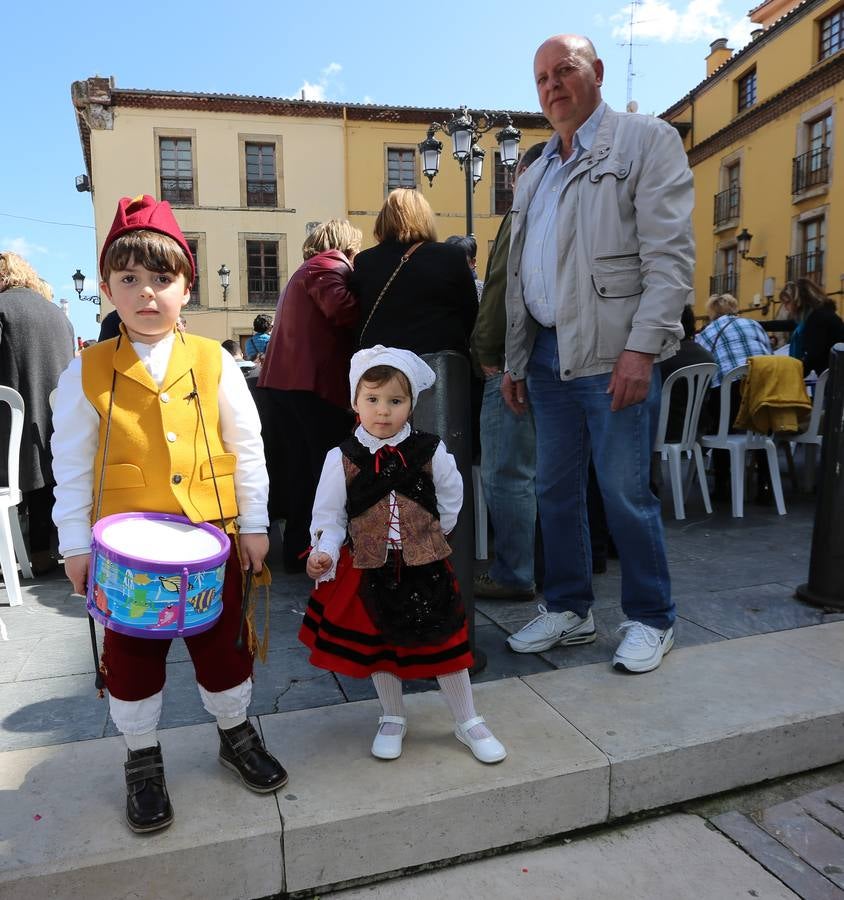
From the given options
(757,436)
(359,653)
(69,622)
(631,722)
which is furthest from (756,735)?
(757,436)

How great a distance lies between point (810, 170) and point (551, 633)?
21.0 m

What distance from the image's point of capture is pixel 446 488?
207 cm

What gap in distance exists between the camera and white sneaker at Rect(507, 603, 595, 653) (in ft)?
9.02

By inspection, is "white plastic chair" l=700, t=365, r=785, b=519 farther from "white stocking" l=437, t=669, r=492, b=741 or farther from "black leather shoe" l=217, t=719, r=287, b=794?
"black leather shoe" l=217, t=719, r=287, b=794

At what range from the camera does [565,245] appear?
98.9 inches

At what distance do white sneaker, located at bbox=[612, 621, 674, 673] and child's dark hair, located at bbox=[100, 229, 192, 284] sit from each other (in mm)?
1893

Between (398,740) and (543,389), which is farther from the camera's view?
(543,389)

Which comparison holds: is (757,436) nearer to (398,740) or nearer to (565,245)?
(565,245)

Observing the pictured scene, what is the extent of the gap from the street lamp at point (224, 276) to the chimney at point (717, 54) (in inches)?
688

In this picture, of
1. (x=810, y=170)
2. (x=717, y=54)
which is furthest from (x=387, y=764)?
(x=717, y=54)

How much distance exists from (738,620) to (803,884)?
1.45 metres

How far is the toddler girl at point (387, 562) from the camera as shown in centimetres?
198

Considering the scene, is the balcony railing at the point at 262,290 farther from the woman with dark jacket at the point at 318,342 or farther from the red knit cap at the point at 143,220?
the red knit cap at the point at 143,220

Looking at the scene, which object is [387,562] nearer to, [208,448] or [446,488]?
[446,488]
